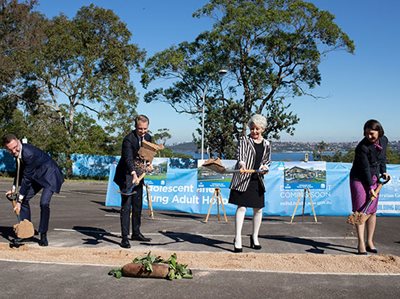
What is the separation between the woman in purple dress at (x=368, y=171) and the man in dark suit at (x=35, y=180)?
4524 mm

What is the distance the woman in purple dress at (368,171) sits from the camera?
629 cm

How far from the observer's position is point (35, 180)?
6.71m

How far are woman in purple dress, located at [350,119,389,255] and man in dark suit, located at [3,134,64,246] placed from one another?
4.52 m

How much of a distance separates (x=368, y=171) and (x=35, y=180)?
16.1 ft

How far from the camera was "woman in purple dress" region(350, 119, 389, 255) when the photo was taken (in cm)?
629

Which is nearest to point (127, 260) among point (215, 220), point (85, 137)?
point (215, 220)

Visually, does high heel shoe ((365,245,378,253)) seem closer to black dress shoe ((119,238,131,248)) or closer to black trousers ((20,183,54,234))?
black dress shoe ((119,238,131,248))

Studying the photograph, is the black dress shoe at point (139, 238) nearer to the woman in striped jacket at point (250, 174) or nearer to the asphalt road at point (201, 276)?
the asphalt road at point (201, 276)

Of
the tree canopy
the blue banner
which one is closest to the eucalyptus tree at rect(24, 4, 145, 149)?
the tree canopy

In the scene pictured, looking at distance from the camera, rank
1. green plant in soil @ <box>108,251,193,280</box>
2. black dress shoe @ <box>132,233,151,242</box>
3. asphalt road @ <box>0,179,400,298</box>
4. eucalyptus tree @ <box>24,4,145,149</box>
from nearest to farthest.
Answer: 1. asphalt road @ <box>0,179,400,298</box>
2. green plant in soil @ <box>108,251,193,280</box>
3. black dress shoe @ <box>132,233,151,242</box>
4. eucalyptus tree @ <box>24,4,145,149</box>

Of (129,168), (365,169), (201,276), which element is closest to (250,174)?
(365,169)

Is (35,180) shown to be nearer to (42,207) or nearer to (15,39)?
(42,207)

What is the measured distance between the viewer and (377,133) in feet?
20.6

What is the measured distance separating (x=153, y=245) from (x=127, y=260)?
46.8 inches
